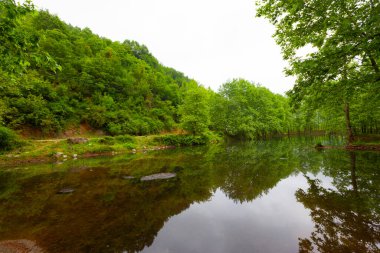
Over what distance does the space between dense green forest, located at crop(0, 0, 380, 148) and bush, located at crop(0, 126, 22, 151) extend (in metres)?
1.07

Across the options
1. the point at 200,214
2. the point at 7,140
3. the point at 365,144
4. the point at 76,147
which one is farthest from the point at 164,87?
the point at 200,214

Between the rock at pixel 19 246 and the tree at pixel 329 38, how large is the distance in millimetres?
10908

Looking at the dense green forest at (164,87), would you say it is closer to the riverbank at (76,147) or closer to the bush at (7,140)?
the bush at (7,140)

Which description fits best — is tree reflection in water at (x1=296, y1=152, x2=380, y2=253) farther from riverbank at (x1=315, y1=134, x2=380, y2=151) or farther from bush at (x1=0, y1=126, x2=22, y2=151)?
bush at (x1=0, y1=126, x2=22, y2=151)

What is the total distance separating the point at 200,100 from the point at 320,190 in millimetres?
32712

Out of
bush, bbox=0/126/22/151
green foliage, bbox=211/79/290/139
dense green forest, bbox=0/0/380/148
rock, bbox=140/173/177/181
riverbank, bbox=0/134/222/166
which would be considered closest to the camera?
dense green forest, bbox=0/0/380/148

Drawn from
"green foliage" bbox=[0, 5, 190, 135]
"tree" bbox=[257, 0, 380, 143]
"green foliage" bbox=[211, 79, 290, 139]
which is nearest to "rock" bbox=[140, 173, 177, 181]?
"tree" bbox=[257, 0, 380, 143]

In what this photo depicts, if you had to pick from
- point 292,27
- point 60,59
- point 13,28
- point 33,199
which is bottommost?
point 33,199

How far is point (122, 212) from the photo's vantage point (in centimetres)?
645

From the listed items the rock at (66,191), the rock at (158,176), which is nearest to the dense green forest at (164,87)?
the rock at (66,191)

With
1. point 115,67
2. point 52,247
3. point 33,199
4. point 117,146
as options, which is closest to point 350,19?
point 52,247

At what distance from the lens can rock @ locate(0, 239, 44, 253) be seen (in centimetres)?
437

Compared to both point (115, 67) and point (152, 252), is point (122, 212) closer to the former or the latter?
point (152, 252)

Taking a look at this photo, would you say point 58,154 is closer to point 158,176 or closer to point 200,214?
point 158,176
